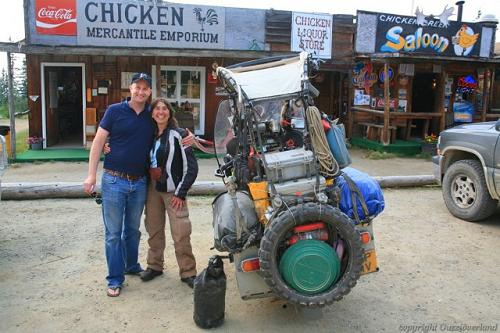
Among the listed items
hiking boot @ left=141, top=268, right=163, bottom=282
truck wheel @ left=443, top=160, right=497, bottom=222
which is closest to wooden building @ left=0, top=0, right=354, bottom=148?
truck wheel @ left=443, top=160, right=497, bottom=222

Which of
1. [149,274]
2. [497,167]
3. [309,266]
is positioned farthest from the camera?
[497,167]

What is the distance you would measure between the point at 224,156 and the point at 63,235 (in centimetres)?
274

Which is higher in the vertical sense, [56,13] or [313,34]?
[56,13]

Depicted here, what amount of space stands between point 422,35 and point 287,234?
39.3ft

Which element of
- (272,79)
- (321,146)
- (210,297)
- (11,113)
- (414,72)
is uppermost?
(414,72)

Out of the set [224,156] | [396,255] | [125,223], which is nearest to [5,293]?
[125,223]

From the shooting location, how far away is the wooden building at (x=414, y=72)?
13453mm

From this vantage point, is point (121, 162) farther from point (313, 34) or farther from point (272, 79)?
point (313, 34)

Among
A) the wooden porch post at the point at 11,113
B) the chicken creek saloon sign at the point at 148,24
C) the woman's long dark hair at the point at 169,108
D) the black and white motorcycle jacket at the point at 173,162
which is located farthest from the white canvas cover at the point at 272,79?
the wooden porch post at the point at 11,113

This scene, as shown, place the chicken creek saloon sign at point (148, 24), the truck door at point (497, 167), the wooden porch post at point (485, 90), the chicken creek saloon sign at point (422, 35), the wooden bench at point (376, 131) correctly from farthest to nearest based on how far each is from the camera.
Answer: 1. the wooden porch post at point (485, 90)
2. the chicken creek saloon sign at point (422, 35)
3. the wooden bench at point (376, 131)
4. the chicken creek saloon sign at point (148, 24)
5. the truck door at point (497, 167)

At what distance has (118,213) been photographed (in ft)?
14.0

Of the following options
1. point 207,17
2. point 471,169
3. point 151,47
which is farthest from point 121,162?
point 207,17

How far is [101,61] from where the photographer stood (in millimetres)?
12742

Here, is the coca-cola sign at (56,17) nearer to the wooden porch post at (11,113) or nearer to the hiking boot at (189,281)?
the wooden porch post at (11,113)
